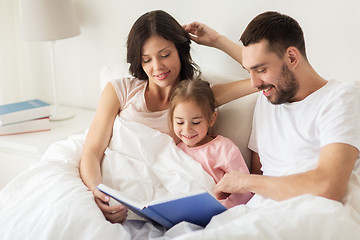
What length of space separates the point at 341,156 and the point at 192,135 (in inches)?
22.7

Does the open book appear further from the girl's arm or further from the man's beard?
the man's beard

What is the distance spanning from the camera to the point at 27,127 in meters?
2.41

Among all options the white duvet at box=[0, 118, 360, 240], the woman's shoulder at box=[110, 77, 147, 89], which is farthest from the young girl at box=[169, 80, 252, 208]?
the woman's shoulder at box=[110, 77, 147, 89]

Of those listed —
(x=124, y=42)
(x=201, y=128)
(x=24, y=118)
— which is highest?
(x=124, y=42)

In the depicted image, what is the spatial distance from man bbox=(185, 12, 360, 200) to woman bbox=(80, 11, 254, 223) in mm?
269

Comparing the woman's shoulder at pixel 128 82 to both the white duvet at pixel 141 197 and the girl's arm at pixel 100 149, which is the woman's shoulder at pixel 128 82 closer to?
the girl's arm at pixel 100 149

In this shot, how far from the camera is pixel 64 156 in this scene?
6.11 ft

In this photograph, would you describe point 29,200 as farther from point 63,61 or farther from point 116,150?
point 63,61

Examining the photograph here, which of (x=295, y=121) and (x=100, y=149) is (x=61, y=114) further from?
(x=295, y=121)

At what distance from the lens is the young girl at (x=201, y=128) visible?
1.73m

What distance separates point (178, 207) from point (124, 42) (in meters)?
1.37

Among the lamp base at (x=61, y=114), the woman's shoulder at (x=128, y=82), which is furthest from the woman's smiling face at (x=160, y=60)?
the lamp base at (x=61, y=114)

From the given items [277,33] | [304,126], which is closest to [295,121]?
[304,126]

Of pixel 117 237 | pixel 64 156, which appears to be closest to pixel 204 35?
pixel 64 156
